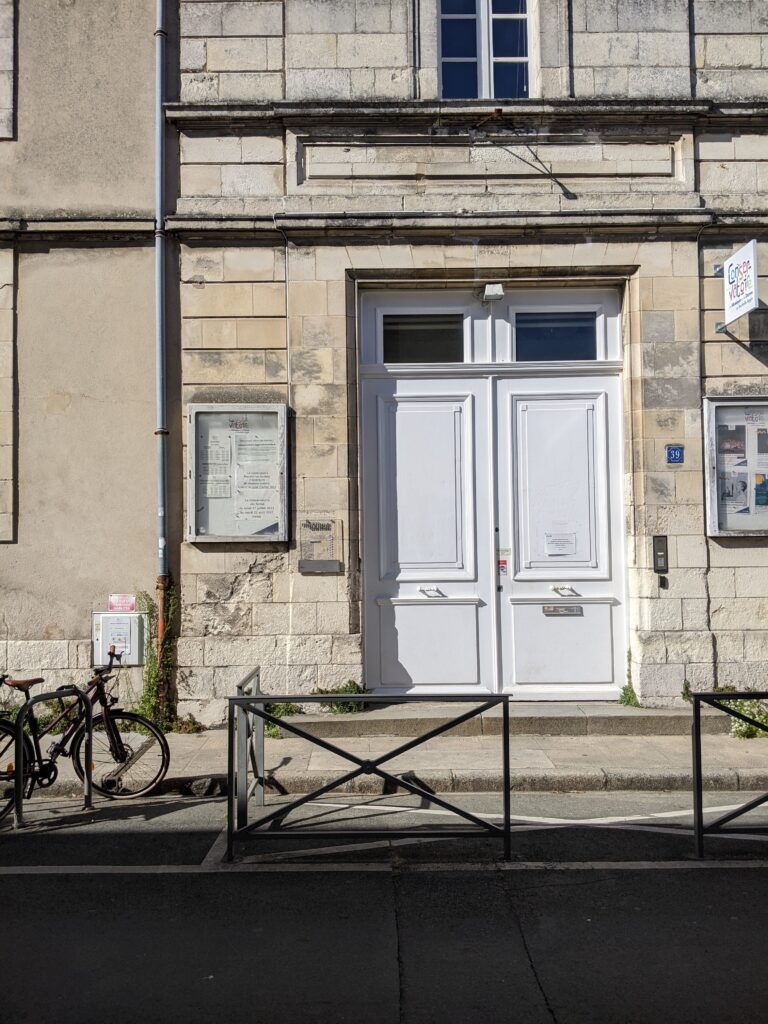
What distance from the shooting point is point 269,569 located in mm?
8344

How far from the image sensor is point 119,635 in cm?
834

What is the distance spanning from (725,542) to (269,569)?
4.26m

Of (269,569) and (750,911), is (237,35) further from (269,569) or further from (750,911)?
(750,911)

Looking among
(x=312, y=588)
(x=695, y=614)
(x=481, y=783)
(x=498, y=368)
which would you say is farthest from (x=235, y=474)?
(x=695, y=614)

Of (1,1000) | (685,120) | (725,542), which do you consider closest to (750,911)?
(1,1000)

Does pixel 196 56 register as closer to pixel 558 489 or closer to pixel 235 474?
pixel 235 474

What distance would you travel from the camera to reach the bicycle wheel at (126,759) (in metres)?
6.23

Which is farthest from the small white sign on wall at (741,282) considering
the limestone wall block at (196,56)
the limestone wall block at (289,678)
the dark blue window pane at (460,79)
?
the limestone wall block at (196,56)

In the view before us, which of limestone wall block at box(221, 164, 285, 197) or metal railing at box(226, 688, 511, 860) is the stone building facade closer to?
limestone wall block at box(221, 164, 285, 197)

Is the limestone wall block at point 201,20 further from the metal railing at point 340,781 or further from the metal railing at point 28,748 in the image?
the metal railing at point 340,781

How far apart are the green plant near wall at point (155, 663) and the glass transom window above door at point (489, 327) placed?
3048 mm

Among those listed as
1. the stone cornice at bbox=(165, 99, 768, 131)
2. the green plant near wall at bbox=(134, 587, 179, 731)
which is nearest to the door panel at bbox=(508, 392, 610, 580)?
the stone cornice at bbox=(165, 99, 768, 131)

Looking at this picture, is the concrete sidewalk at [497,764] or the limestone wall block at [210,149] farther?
the limestone wall block at [210,149]

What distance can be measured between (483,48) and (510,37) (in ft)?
0.99
